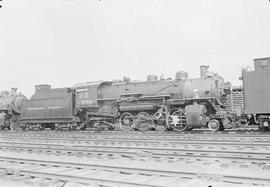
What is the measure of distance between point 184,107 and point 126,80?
15.6 ft

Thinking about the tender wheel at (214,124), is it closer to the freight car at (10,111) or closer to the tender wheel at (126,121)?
the tender wheel at (126,121)

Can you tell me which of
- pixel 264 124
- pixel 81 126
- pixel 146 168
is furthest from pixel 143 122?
pixel 146 168

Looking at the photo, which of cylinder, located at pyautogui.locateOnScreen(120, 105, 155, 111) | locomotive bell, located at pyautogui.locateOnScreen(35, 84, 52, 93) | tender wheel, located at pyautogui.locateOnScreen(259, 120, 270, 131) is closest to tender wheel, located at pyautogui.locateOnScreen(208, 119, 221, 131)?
tender wheel, located at pyautogui.locateOnScreen(259, 120, 270, 131)

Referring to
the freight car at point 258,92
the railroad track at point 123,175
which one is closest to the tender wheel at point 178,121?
the freight car at point 258,92

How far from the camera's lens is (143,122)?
19156mm

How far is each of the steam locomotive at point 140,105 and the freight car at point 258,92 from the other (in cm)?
163

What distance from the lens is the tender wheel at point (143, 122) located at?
62.1ft

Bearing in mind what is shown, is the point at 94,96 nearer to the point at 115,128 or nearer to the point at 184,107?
the point at 115,128

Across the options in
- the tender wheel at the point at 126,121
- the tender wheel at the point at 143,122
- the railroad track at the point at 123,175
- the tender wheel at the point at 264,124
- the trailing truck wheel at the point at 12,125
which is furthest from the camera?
the trailing truck wheel at the point at 12,125

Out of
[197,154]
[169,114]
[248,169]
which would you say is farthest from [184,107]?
[248,169]

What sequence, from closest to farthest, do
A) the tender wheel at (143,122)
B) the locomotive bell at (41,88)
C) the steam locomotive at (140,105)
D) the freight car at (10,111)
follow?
the steam locomotive at (140,105)
the tender wheel at (143,122)
the locomotive bell at (41,88)
the freight car at (10,111)

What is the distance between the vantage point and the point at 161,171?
21.1 ft

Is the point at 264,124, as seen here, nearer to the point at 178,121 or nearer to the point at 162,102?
the point at 178,121

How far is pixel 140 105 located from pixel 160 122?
158cm
